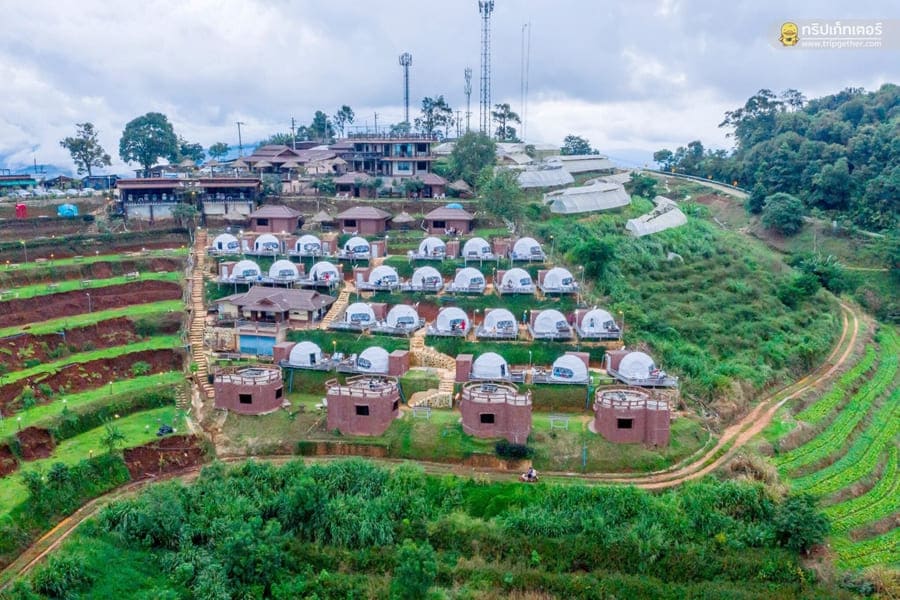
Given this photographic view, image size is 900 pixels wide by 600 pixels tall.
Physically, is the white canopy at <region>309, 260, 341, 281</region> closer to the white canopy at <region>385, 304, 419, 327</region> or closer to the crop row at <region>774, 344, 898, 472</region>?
the white canopy at <region>385, 304, 419, 327</region>

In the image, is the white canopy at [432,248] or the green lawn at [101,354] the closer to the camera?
the green lawn at [101,354]

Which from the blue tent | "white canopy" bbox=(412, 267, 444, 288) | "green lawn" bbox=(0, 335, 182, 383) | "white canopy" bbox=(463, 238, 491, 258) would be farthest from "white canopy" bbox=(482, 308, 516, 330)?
the blue tent

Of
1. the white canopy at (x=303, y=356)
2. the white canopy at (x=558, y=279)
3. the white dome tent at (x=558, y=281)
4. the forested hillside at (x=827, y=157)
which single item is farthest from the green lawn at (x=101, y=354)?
the forested hillside at (x=827, y=157)

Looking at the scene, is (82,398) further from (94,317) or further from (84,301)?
(84,301)

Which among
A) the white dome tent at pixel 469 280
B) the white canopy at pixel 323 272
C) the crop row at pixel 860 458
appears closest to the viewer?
the crop row at pixel 860 458

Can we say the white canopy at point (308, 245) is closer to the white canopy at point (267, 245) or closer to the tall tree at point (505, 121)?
the white canopy at point (267, 245)

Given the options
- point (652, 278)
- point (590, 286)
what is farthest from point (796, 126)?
point (590, 286)

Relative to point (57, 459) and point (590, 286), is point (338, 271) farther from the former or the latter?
point (57, 459)
